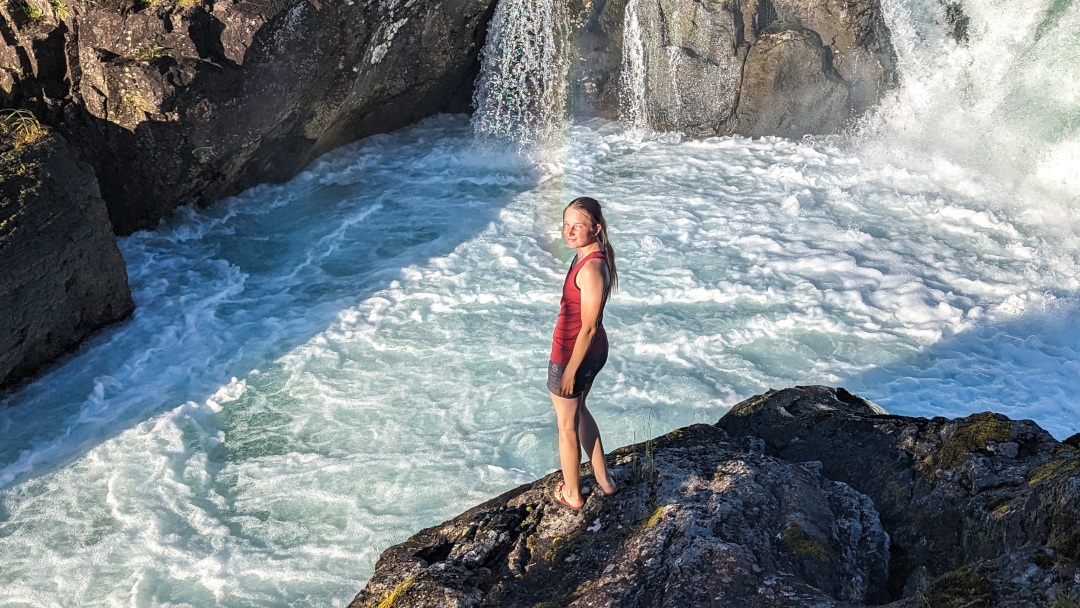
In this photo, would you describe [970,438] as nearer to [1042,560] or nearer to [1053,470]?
[1053,470]

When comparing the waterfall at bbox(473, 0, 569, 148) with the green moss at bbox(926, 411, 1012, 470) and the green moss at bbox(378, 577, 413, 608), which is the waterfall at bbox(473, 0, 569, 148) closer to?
the green moss at bbox(926, 411, 1012, 470)

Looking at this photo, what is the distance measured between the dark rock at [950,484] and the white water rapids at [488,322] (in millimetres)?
1569

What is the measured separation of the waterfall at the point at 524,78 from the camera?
35.6 ft

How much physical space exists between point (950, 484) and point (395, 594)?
2.41 meters

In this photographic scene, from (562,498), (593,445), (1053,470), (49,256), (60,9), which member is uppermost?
(60,9)

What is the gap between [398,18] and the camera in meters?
9.55

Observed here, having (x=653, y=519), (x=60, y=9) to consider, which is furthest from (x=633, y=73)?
(x=653, y=519)

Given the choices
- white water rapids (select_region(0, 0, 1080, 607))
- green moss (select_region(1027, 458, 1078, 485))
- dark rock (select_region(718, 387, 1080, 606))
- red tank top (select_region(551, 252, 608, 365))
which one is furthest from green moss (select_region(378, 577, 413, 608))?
green moss (select_region(1027, 458, 1078, 485))

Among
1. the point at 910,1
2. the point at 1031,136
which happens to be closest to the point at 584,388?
the point at 1031,136

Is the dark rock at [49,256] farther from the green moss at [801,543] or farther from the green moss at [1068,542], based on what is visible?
the green moss at [1068,542]

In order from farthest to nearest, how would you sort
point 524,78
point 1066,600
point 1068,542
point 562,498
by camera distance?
1. point 524,78
2. point 562,498
3. point 1068,542
4. point 1066,600

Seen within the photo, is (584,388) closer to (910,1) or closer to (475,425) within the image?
(475,425)

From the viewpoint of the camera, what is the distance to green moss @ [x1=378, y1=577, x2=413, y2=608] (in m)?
3.47

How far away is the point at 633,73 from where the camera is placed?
11.4 meters
